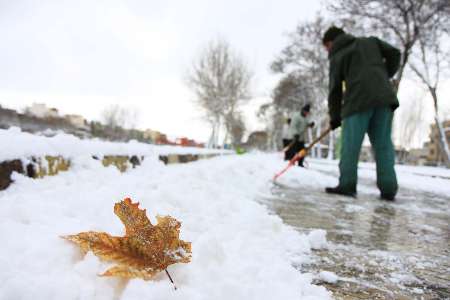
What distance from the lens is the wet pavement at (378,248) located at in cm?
98

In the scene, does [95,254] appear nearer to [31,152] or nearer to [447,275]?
[447,275]

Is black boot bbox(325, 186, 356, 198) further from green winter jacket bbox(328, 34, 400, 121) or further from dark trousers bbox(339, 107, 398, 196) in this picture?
green winter jacket bbox(328, 34, 400, 121)

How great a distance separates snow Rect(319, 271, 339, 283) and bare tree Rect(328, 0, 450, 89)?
12687mm

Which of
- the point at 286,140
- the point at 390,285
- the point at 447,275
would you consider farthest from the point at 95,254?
the point at 286,140

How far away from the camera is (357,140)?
3260 mm

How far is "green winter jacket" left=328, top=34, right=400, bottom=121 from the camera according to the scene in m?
3.15

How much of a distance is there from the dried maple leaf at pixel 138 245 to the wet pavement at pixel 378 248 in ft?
1.60

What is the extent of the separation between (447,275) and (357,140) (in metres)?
2.29

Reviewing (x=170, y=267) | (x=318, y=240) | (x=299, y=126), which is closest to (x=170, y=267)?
(x=170, y=267)

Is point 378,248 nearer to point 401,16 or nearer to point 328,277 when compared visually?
point 328,277

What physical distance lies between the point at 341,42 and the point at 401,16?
10199mm

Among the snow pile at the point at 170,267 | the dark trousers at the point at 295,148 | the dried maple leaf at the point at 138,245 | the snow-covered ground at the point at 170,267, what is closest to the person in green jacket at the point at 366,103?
the snow-covered ground at the point at 170,267

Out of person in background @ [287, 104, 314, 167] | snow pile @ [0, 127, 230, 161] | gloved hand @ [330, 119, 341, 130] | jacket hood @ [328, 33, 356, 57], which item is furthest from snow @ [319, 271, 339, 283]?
person in background @ [287, 104, 314, 167]

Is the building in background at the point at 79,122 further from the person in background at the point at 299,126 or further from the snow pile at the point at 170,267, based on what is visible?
the snow pile at the point at 170,267
